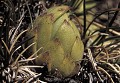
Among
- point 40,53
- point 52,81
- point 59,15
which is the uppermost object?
point 59,15

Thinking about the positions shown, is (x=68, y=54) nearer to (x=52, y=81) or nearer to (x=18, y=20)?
(x=52, y=81)

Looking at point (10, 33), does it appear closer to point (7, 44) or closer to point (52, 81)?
point (7, 44)

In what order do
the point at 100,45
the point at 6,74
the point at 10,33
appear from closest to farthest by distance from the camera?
the point at 6,74, the point at 10,33, the point at 100,45

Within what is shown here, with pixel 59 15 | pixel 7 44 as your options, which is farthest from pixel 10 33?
pixel 59 15

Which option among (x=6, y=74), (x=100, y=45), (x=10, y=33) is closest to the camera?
(x=6, y=74)

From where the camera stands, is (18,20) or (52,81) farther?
(18,20)

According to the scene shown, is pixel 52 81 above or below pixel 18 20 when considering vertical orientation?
below
